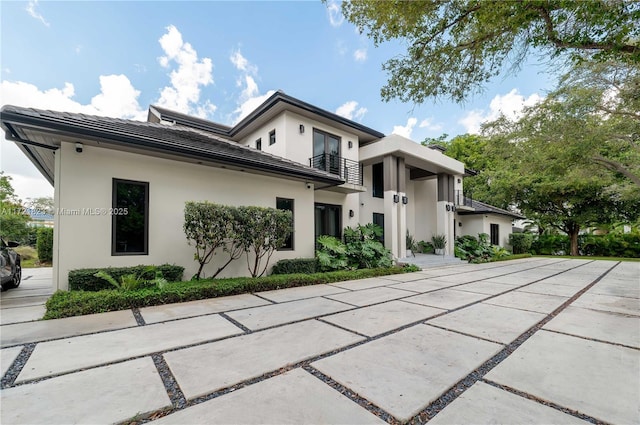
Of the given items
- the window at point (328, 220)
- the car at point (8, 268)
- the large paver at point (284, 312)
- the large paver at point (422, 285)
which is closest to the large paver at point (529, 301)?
the large paver at point (422, 285)

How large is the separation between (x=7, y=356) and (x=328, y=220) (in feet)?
29.6

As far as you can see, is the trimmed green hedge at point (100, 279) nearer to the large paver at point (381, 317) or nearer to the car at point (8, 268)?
the car at point (8, 268)

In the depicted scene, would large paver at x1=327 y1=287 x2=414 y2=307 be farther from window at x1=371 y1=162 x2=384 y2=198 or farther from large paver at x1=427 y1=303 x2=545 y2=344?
window at x1=371 y1=162 x2=384 y2=198

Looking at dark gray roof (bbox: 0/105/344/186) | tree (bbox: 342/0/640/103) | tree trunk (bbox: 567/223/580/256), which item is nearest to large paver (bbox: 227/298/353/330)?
dark gray roof (bbox: 0/105/344/186)

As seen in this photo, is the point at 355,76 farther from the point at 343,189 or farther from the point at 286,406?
the point at 286,406

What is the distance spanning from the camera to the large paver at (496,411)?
5.68 ft

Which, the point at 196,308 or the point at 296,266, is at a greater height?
the point at 296,266

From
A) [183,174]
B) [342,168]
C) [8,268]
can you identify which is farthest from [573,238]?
[8,268]

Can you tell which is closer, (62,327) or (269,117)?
(62,327)

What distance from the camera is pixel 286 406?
1.87 meters

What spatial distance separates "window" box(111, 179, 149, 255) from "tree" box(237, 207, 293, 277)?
2.02 metres

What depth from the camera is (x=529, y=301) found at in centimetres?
517

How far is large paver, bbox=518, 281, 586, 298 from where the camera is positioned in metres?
5.97

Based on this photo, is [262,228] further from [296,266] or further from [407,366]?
[407,366]
